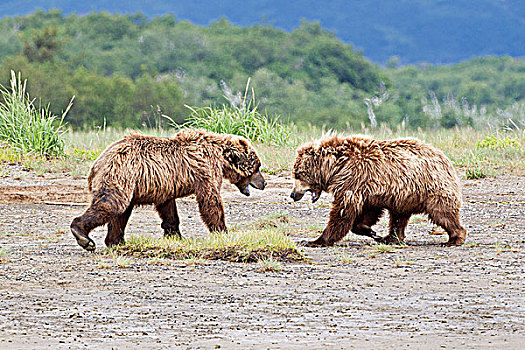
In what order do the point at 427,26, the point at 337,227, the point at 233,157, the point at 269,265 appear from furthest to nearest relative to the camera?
the point at 427,26 < the point at 233,157 < the point at 337,227 < the point at 269,265

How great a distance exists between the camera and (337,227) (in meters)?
8.82

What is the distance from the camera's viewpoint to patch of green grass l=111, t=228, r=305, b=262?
799 cm

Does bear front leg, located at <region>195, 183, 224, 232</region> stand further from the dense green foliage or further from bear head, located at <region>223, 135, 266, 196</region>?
the dense green foliage

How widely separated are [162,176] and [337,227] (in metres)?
1.81

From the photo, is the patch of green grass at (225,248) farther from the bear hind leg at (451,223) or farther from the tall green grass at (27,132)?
the tall green grass at (27,132)

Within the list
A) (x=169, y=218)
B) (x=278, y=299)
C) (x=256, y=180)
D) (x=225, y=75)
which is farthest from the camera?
(x=225, y=75)

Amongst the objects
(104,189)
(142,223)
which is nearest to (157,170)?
(104,189)

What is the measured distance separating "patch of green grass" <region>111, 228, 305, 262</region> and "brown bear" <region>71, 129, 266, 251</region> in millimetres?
386

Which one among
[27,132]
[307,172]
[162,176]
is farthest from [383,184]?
[27,132]

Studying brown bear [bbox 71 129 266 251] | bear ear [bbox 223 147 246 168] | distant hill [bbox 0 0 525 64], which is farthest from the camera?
distant hill [bbox 0 0 525 64]

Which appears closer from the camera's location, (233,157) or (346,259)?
(346,259)

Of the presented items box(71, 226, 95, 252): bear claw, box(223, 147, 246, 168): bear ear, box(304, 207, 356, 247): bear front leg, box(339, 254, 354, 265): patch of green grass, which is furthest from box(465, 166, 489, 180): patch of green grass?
box(71, 226, 95, 252): bear claw

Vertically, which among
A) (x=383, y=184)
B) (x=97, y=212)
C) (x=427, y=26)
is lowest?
(x=97, y=212)

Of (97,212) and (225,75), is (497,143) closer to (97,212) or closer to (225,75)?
(97,212)
